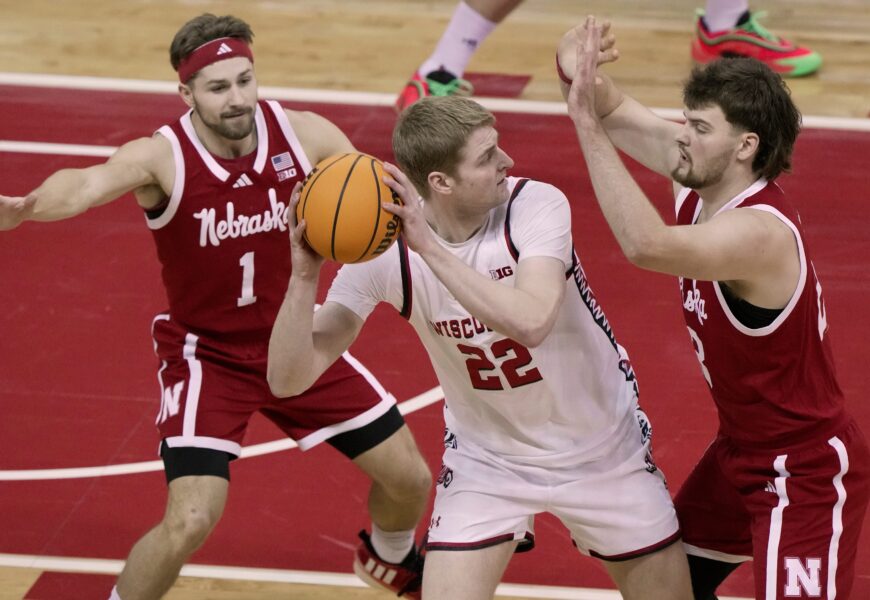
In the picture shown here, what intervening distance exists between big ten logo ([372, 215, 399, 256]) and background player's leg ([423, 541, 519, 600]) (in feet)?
3.29

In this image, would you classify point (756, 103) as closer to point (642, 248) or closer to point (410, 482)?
point (642, 248)

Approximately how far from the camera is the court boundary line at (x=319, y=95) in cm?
1002

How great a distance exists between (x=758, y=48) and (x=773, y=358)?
23.1 feet

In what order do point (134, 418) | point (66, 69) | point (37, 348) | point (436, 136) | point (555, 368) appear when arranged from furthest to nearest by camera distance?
point (66, 69) < point (37, 348) < point (134, 418) < point (555, 368) < point (436, 136)

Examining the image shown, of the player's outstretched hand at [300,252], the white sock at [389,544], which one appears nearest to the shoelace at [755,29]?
the white sock at [389,544]

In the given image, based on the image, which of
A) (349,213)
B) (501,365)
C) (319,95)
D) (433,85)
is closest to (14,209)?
(349,213)

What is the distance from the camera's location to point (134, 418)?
263 inches

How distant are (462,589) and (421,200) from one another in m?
1.15

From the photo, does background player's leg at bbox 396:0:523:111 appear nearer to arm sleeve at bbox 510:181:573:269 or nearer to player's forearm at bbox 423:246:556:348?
arm sleeve at bbox 510:181:573:269

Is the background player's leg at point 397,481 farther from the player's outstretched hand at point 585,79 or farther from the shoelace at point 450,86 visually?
the shoelace at point 450,86

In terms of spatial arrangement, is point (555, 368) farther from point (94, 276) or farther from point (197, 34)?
point (94, 276)

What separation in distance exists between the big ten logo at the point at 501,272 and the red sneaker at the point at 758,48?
6.89 m

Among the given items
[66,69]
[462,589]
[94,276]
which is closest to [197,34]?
[462,589]

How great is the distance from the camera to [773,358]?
4164 mm
